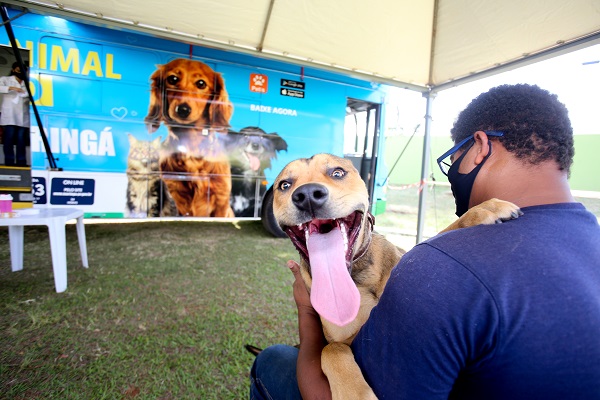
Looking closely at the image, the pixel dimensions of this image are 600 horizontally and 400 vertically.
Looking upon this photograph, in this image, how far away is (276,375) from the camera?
5.04 ft

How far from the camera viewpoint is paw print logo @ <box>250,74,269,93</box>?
6.14 metres

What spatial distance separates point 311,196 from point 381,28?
13.9 ft

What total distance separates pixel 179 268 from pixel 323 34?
4297 millimetres

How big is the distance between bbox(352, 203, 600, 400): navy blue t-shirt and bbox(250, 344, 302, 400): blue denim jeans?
712mm

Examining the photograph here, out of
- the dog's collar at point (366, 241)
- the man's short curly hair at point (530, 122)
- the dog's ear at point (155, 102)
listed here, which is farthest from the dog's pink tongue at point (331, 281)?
the dog's ear at point (155, 102)

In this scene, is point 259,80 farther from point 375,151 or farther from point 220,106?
point 375,151

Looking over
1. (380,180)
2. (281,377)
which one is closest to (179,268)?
(281,377)

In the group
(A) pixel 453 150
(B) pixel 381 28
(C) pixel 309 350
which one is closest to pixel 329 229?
(C) pixel 309 350

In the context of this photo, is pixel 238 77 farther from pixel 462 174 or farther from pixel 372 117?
pixel 462 174

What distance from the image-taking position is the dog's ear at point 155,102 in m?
5.51

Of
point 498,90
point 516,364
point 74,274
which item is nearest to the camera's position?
point 516,364

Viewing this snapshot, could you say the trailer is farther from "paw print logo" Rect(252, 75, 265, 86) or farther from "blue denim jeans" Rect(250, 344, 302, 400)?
"blue denim jeans" Rect(250, 344, 302, 400)

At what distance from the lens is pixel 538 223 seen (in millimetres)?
869

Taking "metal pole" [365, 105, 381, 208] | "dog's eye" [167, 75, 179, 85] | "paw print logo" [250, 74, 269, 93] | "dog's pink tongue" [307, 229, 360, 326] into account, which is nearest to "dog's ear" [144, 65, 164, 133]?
"dog's eye" [167, 75, 179, 85]
